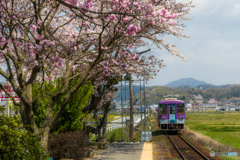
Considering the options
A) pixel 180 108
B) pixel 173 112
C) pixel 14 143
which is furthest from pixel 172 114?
pixel 14 143

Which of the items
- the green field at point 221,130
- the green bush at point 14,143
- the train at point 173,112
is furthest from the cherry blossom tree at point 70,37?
the green field at point 221,130

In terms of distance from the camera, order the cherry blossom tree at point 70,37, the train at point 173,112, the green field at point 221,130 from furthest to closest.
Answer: the train at point 173,112 < the green field at point 221,130 < the cherry blossom tree at point 70,37

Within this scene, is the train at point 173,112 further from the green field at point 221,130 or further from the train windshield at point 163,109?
the green field at point 221,130

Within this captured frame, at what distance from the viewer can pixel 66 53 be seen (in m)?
12.4

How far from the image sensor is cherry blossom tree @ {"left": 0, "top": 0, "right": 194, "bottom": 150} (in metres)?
7.29

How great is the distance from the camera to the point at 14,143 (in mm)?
4879

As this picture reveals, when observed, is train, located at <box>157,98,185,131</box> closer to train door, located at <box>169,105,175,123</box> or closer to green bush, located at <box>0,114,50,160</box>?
train door, located at <box>169,105,175,123</box>

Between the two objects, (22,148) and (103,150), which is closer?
(22,148)

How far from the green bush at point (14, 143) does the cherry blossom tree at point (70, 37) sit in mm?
654

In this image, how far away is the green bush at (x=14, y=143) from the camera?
474 cm

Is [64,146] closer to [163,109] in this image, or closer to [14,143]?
[14,143]

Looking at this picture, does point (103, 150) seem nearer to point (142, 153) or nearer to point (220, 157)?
point (142, 153)

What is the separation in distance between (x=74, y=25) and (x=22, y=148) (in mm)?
8233

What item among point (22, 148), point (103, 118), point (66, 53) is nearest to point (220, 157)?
point (103, 118)
